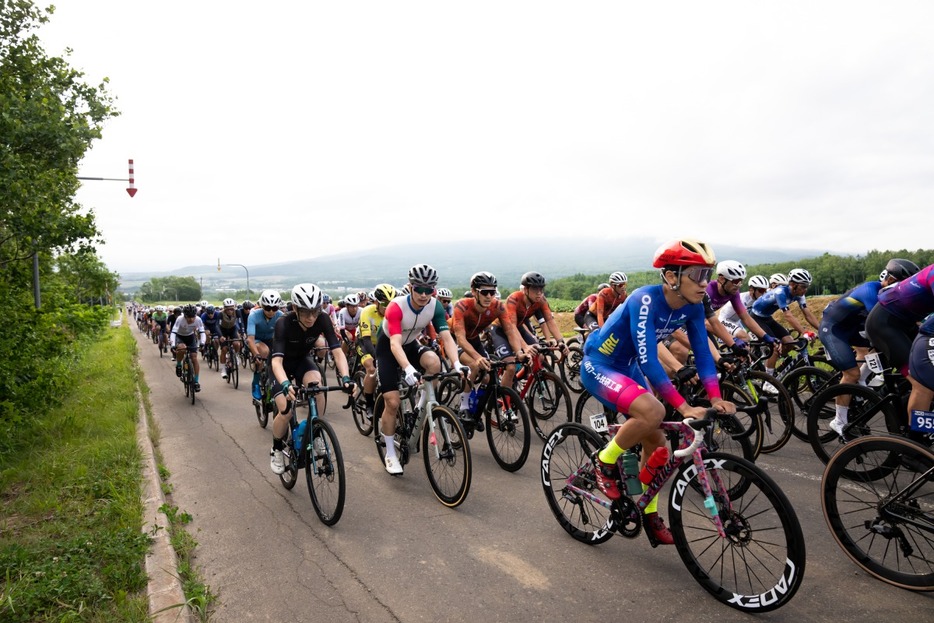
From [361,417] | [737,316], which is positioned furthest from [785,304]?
[361,417]

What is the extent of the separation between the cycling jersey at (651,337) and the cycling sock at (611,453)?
1.51ft

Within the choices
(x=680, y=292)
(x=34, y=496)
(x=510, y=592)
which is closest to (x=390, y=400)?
(x=510, y=592)

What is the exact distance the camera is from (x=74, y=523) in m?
4.62

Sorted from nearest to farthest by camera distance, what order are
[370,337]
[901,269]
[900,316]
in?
1. [900,316]
2. [901,269]
3. [370,337]

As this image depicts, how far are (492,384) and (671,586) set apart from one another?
9.67 ft

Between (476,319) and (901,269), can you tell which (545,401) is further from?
(901,269)

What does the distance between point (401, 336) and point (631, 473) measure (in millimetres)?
2955

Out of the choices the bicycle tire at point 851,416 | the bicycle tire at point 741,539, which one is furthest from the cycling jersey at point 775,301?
the bicycle tire at point 741,539

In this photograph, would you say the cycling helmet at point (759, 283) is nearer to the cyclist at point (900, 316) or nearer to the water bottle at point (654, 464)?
the cyclist at point (900, 316)

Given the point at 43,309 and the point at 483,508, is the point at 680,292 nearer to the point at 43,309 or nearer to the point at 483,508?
the point at 483,508

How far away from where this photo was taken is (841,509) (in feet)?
12.6

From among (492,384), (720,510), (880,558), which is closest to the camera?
(720,510)

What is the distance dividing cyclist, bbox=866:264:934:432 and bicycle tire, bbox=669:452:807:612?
99.0 inches

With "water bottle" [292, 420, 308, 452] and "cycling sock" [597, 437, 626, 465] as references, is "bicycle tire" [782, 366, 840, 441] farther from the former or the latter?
"water bottle" [292, 420, 308, 452]
